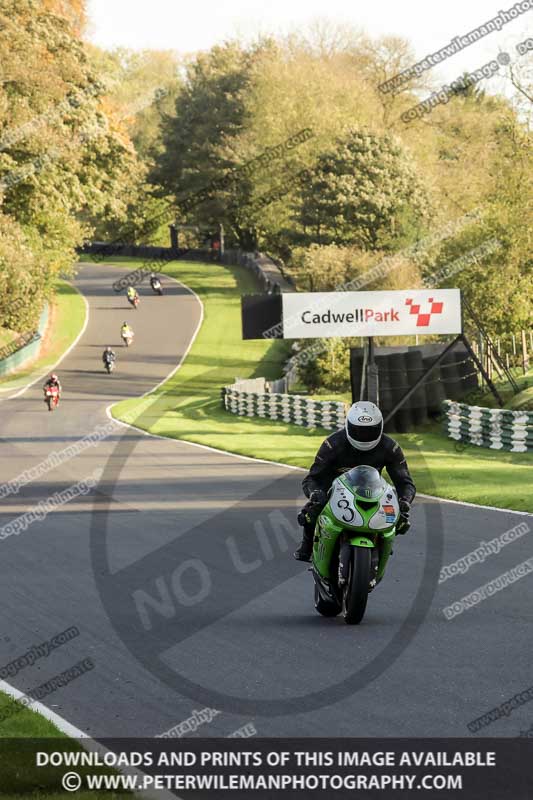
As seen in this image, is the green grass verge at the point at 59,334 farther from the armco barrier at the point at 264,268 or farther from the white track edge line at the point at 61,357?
the armco barrier at the point at 264,268

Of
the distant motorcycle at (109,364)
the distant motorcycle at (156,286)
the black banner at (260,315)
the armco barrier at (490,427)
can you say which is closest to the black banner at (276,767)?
the armco barrier at (490,427)

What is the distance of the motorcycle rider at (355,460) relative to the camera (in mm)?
9242

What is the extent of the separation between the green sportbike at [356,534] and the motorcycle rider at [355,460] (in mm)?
256

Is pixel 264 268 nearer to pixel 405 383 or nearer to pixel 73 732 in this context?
pixel 405 383

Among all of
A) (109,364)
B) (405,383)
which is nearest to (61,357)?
(109,364)

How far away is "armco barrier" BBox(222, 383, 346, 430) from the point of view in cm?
3403

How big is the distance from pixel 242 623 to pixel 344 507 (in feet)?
5.03

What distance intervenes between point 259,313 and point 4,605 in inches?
758

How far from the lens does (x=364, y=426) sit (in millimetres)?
9180

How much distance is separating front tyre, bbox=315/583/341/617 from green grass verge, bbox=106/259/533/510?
7.84 meters

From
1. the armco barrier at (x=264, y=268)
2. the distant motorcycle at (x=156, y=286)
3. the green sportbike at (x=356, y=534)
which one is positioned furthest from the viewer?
the distant motorcycle at (x=156, y=286)

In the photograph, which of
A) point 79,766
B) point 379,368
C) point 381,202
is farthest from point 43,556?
point 381,202

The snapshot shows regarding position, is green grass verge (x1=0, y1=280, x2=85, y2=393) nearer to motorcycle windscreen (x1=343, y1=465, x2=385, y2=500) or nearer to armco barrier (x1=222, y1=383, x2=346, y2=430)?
armco barrier (x1=222, y1=383, x2=346, y2=430)

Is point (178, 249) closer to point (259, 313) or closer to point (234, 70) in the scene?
point (234, 70)
